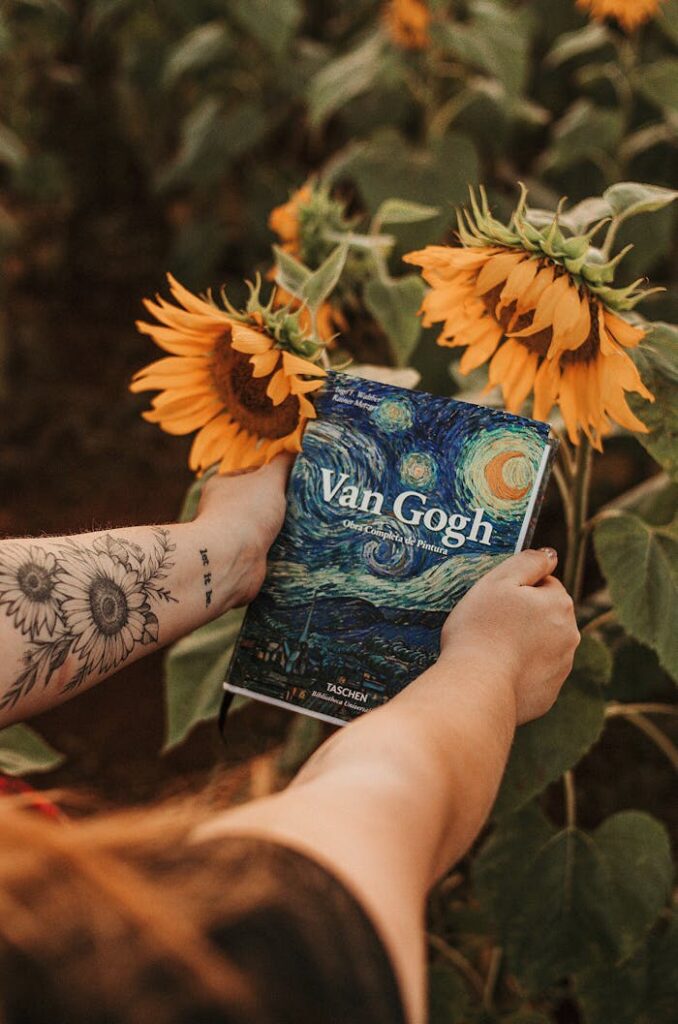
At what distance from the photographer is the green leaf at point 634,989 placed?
99 centimetres

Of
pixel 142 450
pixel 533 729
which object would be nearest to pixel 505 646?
pixel 533 729

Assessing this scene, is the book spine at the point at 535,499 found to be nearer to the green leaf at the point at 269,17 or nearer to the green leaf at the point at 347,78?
the green leaf at the point at 347,78

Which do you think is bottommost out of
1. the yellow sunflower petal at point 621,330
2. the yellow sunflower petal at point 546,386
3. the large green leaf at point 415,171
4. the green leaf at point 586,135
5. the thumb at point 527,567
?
the thumb at point 527,567

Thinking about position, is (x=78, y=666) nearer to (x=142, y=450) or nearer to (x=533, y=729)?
(x=533, y=729)

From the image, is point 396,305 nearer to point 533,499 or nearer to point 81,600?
point 533,499

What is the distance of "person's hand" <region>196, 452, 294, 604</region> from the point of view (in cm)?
77

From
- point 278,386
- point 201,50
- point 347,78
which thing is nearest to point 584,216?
point 278,386

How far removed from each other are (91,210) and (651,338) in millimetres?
1864

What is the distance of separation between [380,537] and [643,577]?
0.22 m

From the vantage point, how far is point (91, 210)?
2.36m

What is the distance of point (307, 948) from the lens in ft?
1.21

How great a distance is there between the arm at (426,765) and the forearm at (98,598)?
0.19 metres

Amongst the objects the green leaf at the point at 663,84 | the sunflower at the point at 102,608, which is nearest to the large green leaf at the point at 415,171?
the green leaf at the point at 663,84

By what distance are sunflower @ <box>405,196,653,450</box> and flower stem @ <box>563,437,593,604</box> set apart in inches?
4.2
